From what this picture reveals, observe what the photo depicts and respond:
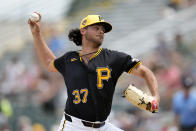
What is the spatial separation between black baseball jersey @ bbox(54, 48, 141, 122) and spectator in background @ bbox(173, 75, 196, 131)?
3969mm

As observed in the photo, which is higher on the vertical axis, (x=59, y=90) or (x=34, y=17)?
(x=34, y=17)

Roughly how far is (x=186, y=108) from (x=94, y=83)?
175 inches

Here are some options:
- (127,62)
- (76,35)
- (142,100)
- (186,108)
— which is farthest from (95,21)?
(186,108)

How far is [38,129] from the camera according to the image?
1258cm

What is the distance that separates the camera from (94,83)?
5438 millimetres

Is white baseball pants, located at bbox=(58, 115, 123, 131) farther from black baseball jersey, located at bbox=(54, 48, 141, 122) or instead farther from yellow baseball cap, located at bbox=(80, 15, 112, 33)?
yellow baseball cap, located at bbox=(80, 15, 112, 33)

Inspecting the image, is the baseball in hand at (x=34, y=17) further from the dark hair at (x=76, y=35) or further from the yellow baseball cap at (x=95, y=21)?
the yellow baseball cap at (x=95, y=21)

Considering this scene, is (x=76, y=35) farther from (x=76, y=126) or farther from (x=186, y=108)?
(x=186, y=108)

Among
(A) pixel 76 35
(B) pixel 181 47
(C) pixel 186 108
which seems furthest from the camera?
(B) pixel 181 47

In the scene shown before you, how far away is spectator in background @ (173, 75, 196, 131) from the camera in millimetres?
9281

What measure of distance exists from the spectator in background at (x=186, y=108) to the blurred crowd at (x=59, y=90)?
Result: 97 millimetres

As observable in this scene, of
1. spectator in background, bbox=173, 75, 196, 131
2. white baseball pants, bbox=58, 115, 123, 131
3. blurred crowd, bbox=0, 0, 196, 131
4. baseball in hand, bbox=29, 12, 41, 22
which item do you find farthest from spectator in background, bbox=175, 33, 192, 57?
white baseball pants, bbox=58, 115, 123, 131

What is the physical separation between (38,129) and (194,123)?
16.0 ft

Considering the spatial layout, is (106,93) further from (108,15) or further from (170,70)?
(108,15)
